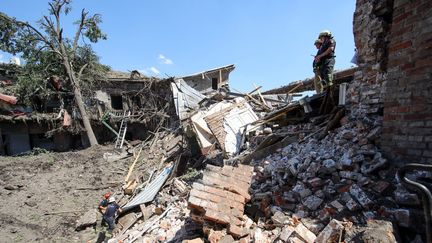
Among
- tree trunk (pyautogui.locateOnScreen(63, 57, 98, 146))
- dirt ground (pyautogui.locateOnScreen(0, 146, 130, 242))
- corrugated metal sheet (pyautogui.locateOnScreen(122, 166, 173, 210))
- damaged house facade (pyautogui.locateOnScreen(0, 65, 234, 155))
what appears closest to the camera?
dirt ground (pyautogui.locateOnScreen(0, 146, 130, 242))

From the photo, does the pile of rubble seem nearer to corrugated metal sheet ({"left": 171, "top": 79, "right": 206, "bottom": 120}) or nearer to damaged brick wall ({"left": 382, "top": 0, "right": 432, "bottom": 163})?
damaged brick wall ({"left": 382, "top": 0, "right": 432, "bottom": 163})

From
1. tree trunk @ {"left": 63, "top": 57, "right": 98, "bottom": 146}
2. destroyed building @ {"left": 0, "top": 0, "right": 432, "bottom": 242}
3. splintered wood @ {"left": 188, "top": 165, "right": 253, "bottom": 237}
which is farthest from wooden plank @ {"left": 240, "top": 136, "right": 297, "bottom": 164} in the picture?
tree trunk @ {"left": 63, "top": 57, "right": 98, "bottom": 146}

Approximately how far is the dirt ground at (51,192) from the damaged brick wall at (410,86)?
→ 8412 millimetres

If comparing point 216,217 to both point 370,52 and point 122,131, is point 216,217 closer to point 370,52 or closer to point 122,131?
point 370,52

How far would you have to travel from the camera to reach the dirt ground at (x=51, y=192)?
8.15 metres

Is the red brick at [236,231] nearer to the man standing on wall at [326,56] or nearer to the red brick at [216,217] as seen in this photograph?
the red brick at [216,217]

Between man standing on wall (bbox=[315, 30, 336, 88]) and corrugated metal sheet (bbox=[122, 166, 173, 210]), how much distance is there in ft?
19.4

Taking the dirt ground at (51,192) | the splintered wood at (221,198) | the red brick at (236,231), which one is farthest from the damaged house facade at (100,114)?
the red brick at (236,231)

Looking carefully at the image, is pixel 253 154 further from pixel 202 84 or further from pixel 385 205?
pixel 202 84

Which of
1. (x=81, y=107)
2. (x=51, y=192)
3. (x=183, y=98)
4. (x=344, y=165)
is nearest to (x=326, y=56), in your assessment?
(x=344, y=165)

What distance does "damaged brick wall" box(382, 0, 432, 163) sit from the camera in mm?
2799

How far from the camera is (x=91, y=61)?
18.2 meters

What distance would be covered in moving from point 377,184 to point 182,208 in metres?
4.33

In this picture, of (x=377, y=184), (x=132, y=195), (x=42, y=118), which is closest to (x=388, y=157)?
(x=377, y=184)
